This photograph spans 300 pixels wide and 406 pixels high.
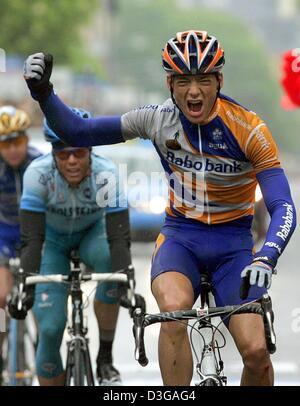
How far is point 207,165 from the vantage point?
6.58 meters

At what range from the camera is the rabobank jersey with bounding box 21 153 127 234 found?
8.16 metres

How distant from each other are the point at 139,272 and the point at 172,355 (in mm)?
12060

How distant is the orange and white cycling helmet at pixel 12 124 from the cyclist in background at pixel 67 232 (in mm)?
1260

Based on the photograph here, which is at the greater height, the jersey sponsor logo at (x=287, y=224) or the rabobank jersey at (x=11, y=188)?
the rabobank jersey at (x=11, y=188)

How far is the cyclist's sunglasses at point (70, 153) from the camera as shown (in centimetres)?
805

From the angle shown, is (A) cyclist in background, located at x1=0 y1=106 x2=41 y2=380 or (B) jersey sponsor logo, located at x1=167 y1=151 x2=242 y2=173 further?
(A) cyclist in background, located at x1=0 y1=106 x2=41 y2=380

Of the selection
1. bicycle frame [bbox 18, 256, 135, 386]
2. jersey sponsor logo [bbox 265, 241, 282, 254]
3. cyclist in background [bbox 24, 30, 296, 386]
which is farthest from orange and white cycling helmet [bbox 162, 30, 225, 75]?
bicycle frame [bbox 18, 256, 135, 386]

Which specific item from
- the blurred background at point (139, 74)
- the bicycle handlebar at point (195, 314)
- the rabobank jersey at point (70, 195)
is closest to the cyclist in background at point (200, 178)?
the bicycle handlebar at point (195, 314)

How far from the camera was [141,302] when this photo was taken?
24.6ft

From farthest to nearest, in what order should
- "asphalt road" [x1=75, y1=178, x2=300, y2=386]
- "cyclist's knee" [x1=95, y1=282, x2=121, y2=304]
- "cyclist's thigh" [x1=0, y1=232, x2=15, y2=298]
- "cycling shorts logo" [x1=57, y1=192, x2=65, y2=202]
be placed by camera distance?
"asphalt road" [x1=75, y1=178, x2=300, y2=386], "cyclist's thigh" [x1=0, y1=232, x2=15, y2=298], "cyclist's knee" [x1=95, y1=282, x2=121, y2=304], "cycling shorts logo" [x1=57, y1=192, x2=65, y2=202]

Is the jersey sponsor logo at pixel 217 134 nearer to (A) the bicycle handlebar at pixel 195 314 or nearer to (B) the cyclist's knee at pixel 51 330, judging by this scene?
(A) the bicycle handlebar at pixel 195 314

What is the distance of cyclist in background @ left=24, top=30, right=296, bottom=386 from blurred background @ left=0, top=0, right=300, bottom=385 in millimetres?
3687

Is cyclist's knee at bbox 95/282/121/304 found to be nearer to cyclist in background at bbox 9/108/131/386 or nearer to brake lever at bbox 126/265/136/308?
cyclist in background at bbox 9/108/131/386
